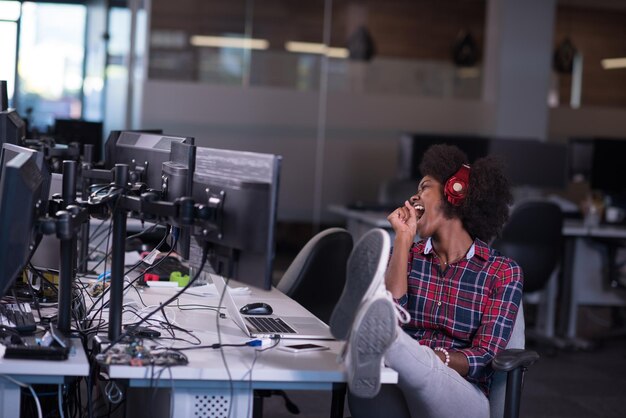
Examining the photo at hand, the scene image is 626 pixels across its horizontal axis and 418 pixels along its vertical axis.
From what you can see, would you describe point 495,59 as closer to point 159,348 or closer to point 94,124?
point 94,124

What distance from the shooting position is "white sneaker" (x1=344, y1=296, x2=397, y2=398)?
6.82 ft

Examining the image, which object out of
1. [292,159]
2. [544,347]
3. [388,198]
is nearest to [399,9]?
[292,159]

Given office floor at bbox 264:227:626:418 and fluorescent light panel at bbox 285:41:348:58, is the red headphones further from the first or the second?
fluorescent light panel at bbox 285:41:348:58

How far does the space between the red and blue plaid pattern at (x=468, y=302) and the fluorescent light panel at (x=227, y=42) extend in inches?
227

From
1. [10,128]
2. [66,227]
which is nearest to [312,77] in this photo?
[10,128]

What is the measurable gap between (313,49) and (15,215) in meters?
6.72

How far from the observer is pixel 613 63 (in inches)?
404


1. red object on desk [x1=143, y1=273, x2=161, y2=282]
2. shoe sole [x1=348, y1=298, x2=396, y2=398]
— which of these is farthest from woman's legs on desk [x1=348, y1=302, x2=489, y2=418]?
red object on desk [x1=143, y1=273, x2=161, y2=282]

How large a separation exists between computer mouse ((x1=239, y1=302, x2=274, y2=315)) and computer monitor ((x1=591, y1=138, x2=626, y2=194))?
496cm

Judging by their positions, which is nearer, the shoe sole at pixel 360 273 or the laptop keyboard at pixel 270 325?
the shoe sole at pixel 360 273

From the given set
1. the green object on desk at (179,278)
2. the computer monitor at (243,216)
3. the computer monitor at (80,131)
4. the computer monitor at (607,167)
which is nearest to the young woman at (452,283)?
the computer monitor at (243,216)

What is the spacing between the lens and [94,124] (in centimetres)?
550

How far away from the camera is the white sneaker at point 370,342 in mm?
2080

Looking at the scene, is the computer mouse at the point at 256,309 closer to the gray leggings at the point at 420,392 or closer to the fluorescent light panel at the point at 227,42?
the gray leggings at the point at 420,392
